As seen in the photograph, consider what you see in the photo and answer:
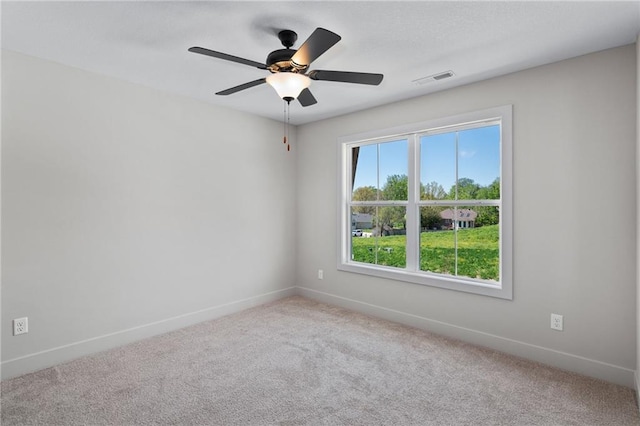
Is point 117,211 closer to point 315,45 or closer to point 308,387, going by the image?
point 308,387

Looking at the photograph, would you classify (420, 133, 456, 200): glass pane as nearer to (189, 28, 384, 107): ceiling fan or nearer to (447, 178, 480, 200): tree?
(447, 178, 480, 200): tree

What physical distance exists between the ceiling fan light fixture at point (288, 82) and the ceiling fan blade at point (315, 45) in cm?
15

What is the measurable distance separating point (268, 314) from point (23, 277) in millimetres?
2290

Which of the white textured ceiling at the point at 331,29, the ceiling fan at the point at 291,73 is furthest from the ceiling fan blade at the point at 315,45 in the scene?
the white textured ceiling at the point at 331,29

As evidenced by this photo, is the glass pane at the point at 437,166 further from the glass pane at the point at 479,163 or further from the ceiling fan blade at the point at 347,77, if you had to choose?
the ceiling fan blade at the point at 347,77

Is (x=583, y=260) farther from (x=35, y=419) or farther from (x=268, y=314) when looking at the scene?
(x=35, y=419)

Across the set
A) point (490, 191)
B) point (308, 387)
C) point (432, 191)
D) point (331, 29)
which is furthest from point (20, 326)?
point (490, 191)

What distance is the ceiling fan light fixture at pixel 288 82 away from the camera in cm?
222

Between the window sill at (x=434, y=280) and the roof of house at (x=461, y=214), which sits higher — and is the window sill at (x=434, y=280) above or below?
below

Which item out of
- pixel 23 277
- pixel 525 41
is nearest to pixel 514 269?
pixel 525 41

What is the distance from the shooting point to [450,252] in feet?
11.6

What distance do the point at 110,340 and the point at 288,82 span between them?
278cm

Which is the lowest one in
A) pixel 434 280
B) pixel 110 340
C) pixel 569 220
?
pixel 110 340

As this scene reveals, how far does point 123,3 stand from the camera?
1979 millimetres
